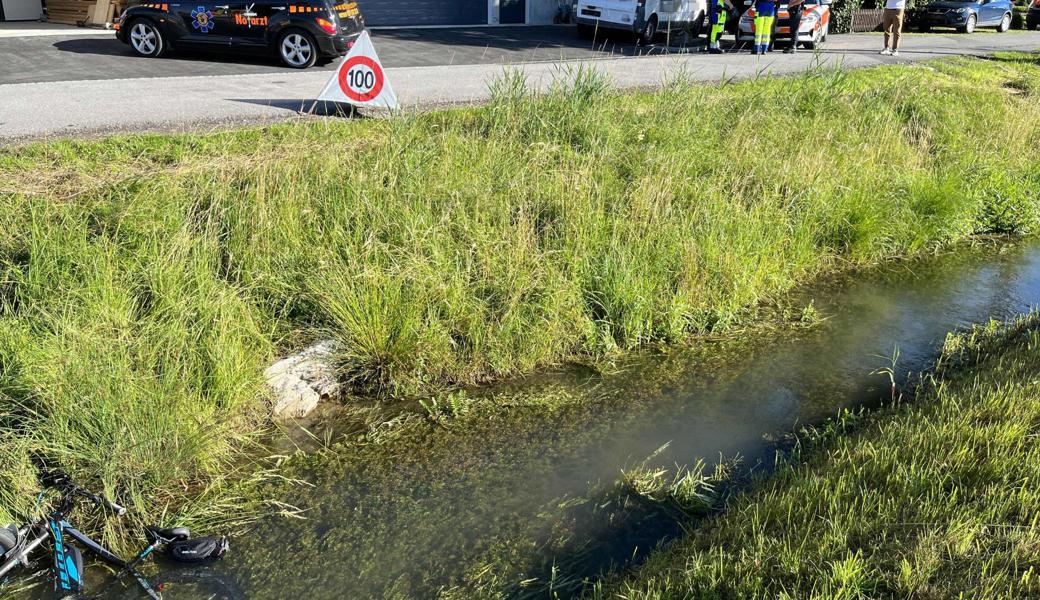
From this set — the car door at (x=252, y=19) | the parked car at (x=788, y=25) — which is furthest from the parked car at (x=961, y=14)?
the car door at (x=252, y=19)

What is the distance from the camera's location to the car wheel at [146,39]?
1292 cm

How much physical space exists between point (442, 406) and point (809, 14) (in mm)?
16224

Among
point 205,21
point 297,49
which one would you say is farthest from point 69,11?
point 297,49

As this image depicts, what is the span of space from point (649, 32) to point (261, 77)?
413 inches

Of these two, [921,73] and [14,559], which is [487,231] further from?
[921,73]

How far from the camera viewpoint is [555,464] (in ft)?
17.4

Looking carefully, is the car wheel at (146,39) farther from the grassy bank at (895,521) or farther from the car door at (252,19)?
the grassy bank at (895,521)

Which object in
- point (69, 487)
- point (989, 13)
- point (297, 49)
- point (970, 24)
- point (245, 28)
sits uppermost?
point (989, 13)

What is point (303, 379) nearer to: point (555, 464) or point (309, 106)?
A: point (555, 464)

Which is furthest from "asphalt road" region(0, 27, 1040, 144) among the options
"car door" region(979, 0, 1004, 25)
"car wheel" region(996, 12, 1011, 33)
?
"car wheel" region(996, 12, 1011, 33)

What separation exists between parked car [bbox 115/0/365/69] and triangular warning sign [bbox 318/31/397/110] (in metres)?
4.28

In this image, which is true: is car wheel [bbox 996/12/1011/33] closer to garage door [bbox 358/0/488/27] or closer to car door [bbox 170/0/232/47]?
garage door [bbox 358/0/488/27]

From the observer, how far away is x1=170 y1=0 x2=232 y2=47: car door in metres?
12.7

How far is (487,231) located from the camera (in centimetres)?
665
